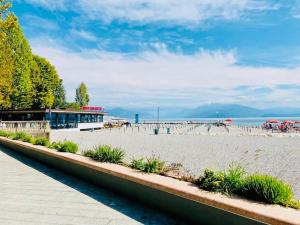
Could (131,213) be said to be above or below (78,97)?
below

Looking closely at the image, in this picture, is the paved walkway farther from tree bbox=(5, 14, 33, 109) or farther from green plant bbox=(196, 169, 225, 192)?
tree bbox=(5, 14, 33, 109)

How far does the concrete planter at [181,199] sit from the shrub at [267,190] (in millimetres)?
190

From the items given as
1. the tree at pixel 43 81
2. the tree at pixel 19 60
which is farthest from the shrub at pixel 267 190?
the tree at pixel 43 81

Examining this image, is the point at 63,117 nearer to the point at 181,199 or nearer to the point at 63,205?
the point at 63,205

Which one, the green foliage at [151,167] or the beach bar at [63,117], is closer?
the green foliage at [151,167]

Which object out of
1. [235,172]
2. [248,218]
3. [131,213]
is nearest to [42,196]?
[131,213]

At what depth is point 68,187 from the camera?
6.73 meters

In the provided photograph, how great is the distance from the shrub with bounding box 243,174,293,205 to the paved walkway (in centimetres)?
129

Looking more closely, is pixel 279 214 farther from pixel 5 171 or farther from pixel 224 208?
pixel 5 171

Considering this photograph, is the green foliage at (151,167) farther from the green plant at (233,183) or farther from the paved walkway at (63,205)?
the green plant at (233,183)

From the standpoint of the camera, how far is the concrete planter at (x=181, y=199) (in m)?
3.42

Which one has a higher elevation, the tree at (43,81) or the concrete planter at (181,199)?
the tree at (43,81)

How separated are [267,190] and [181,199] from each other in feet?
4.14

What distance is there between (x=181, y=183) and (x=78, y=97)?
104356 millimetres
